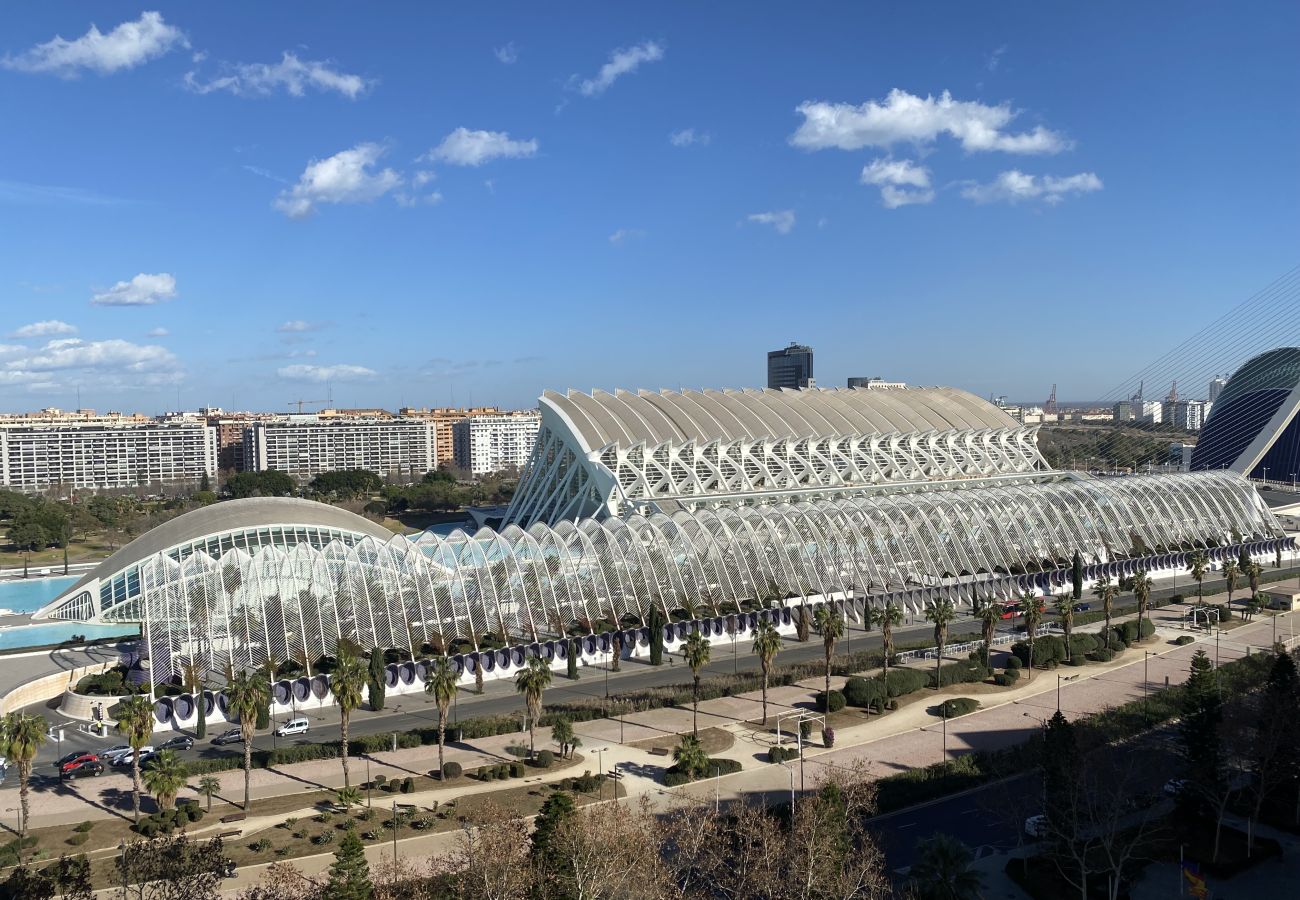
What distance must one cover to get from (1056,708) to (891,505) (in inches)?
810

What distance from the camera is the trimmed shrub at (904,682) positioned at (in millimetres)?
38375

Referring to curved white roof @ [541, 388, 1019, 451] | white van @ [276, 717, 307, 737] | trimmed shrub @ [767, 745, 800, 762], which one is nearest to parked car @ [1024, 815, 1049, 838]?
trimmed shrub @ [767, 745, 800, 762]

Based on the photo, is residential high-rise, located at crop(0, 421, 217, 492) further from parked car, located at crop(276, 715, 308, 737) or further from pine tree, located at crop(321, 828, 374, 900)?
pine tree, located at crop(321, 828, 374, 900)

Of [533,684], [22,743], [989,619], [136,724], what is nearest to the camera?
[22,743]

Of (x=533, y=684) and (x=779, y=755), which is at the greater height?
(x=533, y=684)

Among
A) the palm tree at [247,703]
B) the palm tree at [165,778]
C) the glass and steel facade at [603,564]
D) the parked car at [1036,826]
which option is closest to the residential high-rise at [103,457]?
the glass and steel facade at [603,564]

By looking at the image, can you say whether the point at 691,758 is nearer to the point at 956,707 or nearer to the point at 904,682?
the point at 904,682

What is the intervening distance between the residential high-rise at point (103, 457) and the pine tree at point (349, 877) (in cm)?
12238

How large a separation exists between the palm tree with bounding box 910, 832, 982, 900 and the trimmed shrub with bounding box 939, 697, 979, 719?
1605 cm

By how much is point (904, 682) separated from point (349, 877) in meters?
25.7

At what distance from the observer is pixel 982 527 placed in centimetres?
5603

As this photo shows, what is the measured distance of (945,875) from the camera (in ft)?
67.3

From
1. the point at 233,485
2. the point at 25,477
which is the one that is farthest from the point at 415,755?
the point at 25,477

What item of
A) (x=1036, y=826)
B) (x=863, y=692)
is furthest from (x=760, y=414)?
(x=1036, y=826)
